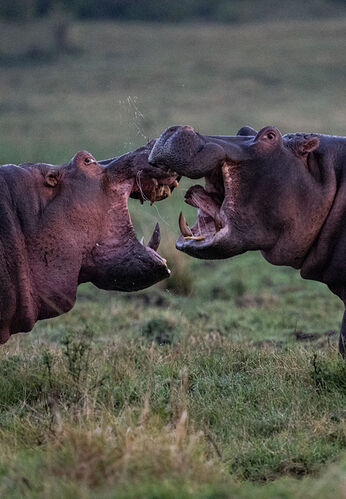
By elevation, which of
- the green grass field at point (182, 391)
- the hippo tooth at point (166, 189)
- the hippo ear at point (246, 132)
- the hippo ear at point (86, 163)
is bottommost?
the green grass field at point (182, 391)

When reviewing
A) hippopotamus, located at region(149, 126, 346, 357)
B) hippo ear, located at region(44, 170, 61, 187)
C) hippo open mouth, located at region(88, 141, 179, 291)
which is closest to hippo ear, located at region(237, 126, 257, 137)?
hippopotamus, located at region(149, 126, 346, 357)

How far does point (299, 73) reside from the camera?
33.7 meters

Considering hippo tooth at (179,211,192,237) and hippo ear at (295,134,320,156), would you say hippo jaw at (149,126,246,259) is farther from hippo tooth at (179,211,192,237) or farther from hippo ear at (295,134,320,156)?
hippo ear at (295,134,320,156)

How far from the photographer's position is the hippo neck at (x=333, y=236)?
5.38m

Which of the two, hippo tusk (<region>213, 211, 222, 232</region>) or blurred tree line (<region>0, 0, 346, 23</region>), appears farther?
blurred tree line (<region>0, 0, 346, 23</region>)

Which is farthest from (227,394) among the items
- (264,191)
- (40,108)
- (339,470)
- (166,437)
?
(40,108)

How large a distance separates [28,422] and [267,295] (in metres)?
5.79

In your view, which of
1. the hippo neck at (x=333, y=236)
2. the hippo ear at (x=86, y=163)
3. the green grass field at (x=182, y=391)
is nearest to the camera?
the green grass field at (x=182, y=391)

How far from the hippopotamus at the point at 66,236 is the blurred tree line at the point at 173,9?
37.3 m

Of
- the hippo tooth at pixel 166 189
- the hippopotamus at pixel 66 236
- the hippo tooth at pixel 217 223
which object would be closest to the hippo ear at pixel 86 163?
the hippopotamus at pixel 66 236

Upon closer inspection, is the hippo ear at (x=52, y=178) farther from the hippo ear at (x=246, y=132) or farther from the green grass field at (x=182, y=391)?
the hippo ear at (x=246, y=132)

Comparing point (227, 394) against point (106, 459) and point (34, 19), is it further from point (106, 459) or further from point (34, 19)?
point (34, 19)

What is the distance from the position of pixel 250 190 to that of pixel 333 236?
0.56 metres

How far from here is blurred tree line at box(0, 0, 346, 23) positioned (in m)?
42.5
